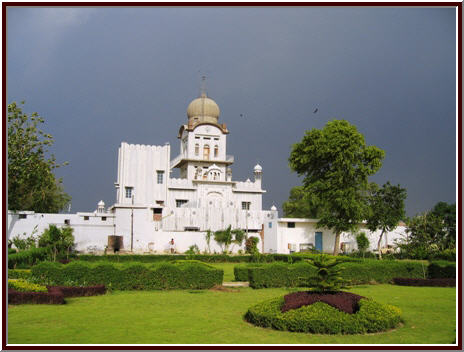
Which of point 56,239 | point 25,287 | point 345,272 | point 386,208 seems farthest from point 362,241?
point 25,287

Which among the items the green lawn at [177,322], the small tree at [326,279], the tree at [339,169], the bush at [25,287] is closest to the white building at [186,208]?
the tree at [339,169]

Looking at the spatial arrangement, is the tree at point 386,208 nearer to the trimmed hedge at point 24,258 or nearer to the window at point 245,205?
the window at point 245,205

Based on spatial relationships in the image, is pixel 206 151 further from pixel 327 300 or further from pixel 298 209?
pixel 327 300

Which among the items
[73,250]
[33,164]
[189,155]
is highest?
[189,155]

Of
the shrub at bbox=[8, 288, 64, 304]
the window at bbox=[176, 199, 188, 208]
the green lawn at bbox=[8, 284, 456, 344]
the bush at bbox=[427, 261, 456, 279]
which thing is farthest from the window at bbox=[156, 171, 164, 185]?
the shrub at bbox=[8, 288, 64, 304]

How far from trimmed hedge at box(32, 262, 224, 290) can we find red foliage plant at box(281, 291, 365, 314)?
6.74 meters

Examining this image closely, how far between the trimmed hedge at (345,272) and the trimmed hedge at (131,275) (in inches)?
61.1

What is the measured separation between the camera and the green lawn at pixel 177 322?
848 centimetres

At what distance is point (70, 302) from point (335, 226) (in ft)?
82.2

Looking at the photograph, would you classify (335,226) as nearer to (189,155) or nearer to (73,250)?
(73,250)

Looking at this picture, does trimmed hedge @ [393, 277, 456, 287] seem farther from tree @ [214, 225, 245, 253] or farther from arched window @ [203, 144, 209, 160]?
arched window @ [203, 144, 209, 160]

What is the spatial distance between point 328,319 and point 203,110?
48.5m

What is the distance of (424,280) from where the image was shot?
18.2 metres

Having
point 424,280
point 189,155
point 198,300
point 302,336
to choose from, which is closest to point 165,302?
point 198,300
